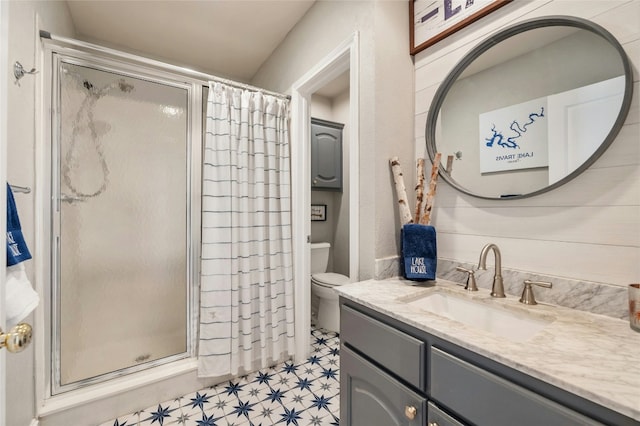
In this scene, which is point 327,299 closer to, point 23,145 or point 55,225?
point 55,225

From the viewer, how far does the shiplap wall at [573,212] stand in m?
0.81

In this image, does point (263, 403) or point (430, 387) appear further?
point (263, 403)

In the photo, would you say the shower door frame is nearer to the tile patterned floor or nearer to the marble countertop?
the tile patterned floor

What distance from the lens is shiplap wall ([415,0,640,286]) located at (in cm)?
81

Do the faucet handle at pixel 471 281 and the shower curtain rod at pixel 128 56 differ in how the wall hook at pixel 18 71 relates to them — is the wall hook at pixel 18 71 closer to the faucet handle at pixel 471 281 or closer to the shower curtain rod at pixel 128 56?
the shower curtain rod at pixel 128 56

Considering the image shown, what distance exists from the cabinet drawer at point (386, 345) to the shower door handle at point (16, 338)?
915 mm

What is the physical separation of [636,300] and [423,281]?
2.11 ft

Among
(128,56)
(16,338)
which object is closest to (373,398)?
(16,338)

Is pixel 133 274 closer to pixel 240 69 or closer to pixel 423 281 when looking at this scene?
pixel 423 281

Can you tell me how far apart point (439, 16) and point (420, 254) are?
1185 millimetres

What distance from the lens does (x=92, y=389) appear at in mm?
1426

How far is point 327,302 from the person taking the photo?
2.34m

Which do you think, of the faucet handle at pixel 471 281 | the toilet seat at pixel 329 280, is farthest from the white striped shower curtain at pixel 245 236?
the faucet handle at pixel 471 281

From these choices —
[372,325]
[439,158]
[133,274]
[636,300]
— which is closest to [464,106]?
[439,158]
